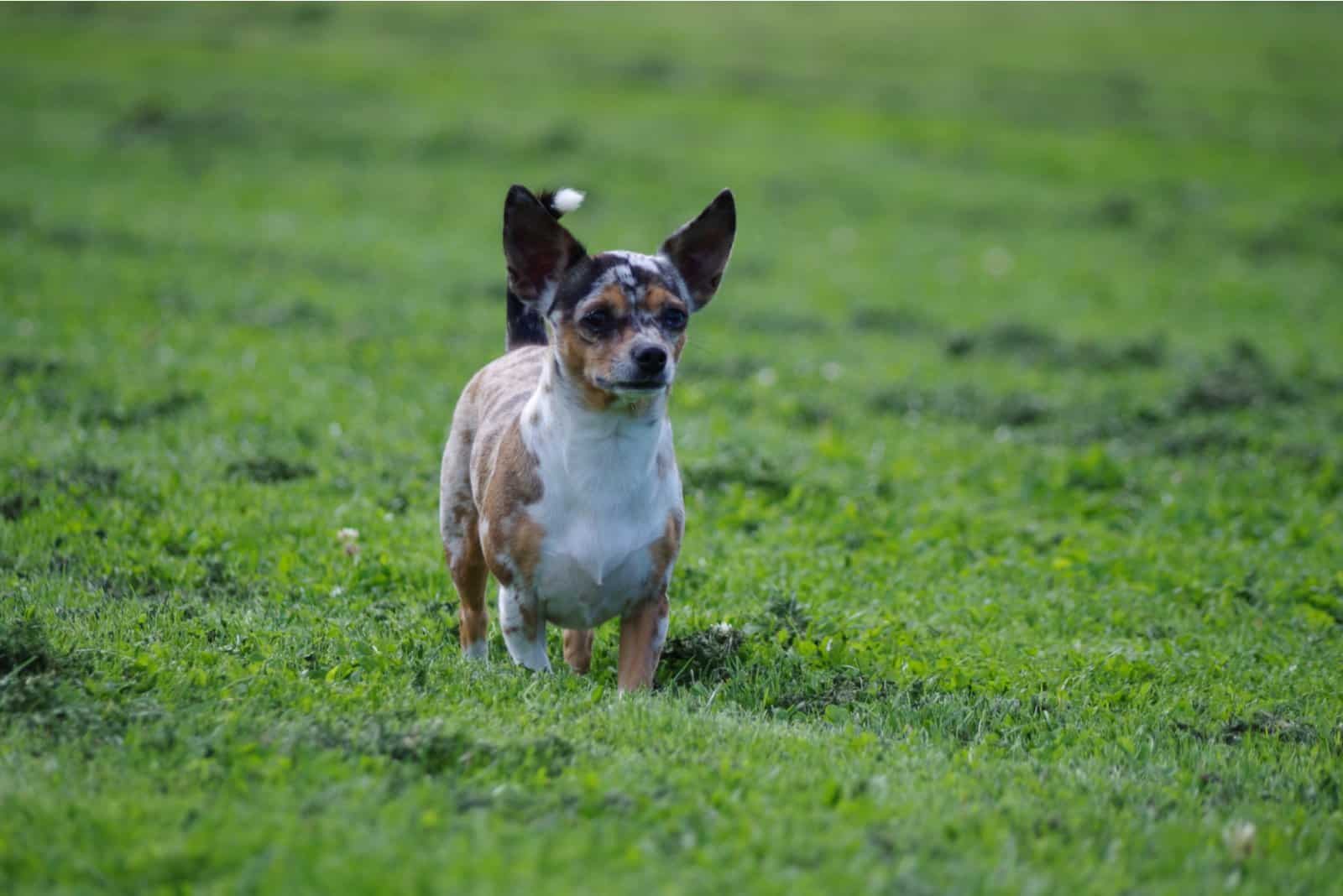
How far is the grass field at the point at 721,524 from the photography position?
4566mm

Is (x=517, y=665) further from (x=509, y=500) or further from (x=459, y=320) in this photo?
(x=459, y=320)

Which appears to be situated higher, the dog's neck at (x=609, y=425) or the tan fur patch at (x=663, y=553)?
the dog's neck at (x=609, y=425)

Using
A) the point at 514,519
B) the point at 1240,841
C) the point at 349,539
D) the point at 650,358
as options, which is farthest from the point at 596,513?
the point at 1240,841

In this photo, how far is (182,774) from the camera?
15.3 feet

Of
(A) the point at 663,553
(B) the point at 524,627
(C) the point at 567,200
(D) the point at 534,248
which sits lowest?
(B) the point at 524,627

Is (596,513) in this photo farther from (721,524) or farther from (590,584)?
(721,524)

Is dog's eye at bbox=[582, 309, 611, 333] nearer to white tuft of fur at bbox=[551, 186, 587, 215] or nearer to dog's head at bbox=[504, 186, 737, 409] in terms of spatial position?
dog's head at bbox=[504, 186, 737, 409]

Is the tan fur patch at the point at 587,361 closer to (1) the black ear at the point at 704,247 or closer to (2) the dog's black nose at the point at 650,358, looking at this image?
(2) the dog's black nose at the point at 650,358

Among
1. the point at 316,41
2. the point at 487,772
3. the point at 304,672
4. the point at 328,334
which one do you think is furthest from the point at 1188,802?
the point at 316,41

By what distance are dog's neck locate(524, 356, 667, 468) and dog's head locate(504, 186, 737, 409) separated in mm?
45

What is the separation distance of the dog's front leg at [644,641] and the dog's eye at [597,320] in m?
1.22

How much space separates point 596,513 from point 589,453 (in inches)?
10.4

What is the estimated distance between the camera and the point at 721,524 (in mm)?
9055

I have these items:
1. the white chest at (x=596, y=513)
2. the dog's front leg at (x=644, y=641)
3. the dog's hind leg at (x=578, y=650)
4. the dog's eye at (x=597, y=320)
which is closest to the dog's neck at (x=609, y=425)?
the white chest at (x=596, y=513)
